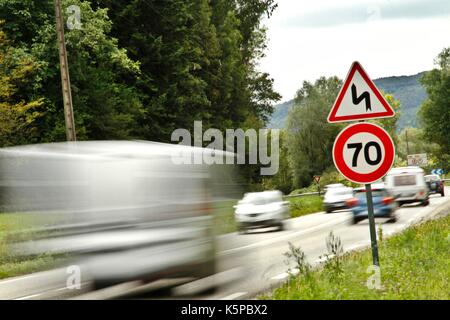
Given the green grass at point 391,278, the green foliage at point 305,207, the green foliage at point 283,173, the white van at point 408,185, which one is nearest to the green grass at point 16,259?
the green grass at point 391,278

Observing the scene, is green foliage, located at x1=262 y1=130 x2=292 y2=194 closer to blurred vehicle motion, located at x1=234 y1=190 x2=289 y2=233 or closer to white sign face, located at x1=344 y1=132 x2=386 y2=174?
blurred vehicle motion, located at x1=234 y1=190 x2=289 y2=233

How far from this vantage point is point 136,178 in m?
9.56

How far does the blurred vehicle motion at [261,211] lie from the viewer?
25625mm

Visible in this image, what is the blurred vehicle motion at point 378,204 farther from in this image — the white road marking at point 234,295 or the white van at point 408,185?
the white road marking at point 234,295

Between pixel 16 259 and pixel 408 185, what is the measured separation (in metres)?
26.6

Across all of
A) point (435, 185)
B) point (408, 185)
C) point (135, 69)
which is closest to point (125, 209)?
point (135, 69)

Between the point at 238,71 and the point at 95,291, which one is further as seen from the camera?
the point at 238,71

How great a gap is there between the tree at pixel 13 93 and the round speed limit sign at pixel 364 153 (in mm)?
21930

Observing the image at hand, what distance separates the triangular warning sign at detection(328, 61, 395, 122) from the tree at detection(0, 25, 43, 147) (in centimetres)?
2176

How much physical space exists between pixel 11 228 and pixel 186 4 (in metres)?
36.2

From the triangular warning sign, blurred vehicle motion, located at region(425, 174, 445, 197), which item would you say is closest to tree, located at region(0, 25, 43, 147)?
the triangular warning sign

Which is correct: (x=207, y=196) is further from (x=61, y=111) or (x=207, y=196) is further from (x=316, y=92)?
(x=316, y=92)
